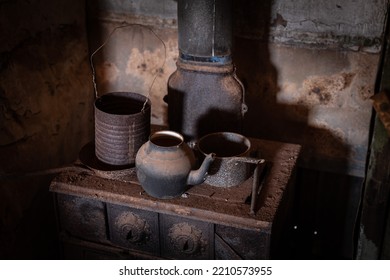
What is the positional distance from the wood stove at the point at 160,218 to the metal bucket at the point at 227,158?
0.13ft

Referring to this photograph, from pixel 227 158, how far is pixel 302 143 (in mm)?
901

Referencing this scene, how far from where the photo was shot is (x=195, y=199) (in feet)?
7.03

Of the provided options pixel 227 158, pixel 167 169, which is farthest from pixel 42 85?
pixel 227 158

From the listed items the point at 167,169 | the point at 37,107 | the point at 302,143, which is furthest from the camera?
the point at 302,143

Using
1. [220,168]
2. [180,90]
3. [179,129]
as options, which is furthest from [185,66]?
[220,168]

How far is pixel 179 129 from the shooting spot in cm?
249

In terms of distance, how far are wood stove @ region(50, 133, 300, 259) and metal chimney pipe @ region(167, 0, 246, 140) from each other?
0.34 metres

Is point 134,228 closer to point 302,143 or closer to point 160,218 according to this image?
point 160,218

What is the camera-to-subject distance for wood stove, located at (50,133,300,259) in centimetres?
208

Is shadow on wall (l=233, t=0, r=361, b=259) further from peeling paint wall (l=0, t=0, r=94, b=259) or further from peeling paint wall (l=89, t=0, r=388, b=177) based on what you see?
peeling paint wall (l=0, t=0, r=94, b=259)

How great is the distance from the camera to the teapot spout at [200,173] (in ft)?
6.59

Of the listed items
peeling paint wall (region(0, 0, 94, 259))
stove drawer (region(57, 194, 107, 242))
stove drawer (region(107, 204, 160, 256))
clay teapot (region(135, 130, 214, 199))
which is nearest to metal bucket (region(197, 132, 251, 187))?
clay teapot (region(135, 130, 214, 199))

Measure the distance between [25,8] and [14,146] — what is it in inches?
26.2

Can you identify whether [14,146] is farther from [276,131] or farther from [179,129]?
[276,131]
